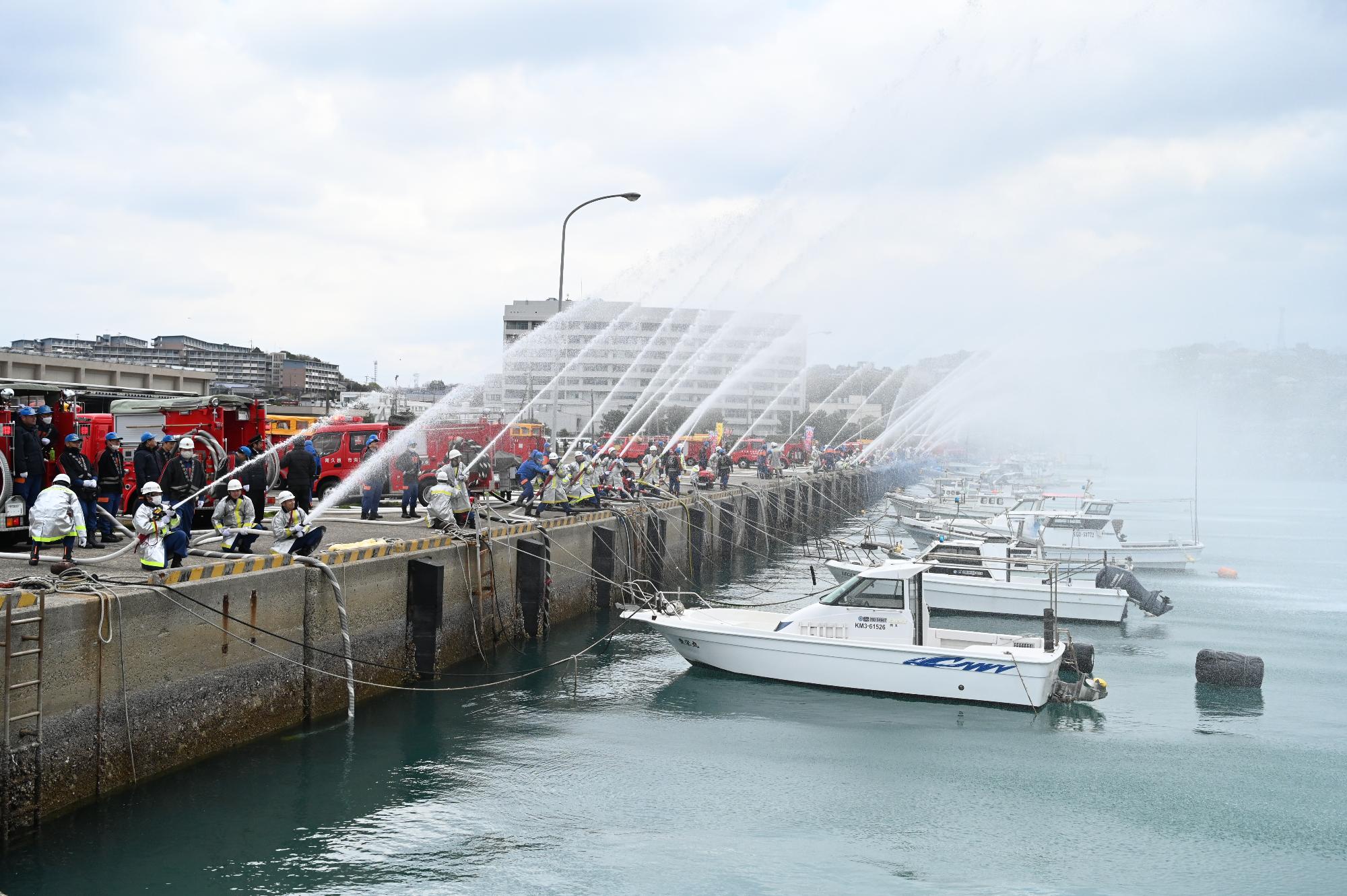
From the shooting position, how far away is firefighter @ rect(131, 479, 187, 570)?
14820 millimetres

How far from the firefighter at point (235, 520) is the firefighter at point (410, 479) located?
9034 mm

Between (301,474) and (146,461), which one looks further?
(301,474)

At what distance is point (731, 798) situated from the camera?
15.7 meters

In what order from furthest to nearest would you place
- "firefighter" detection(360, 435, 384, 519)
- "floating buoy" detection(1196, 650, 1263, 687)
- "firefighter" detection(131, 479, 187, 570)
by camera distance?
1. "firefighter" detection(360, 435, 384, 519)
2. "floating buoy" detection(1196, 650, 1263, 687)
3. "firefighter" detection(131, 479, 187, 570)

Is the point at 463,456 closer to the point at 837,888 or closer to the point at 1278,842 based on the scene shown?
the point at 837,888

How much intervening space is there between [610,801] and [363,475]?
1455 centimetres

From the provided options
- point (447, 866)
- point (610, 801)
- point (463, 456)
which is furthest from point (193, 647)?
point (463, 456)

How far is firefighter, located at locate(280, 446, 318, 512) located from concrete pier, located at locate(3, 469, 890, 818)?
2.29 metres

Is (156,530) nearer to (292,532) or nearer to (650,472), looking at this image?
(292,532)

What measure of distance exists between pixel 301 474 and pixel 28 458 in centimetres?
630

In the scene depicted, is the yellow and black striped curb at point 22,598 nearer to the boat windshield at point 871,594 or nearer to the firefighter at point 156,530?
the firefighter at point 156,530

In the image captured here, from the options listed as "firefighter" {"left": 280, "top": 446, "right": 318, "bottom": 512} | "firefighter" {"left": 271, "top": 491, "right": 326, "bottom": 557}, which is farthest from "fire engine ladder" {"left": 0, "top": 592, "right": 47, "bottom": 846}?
"firefighter" {"left": 280, "top": 446, "right": 318, "bottom": 512}

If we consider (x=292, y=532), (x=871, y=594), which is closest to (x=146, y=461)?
(x=292, y=532)

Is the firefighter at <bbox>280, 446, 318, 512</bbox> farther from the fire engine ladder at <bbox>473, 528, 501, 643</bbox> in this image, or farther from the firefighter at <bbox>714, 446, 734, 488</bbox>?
the firefighter at <bbox>714, 446, 734, 488</bbox>
